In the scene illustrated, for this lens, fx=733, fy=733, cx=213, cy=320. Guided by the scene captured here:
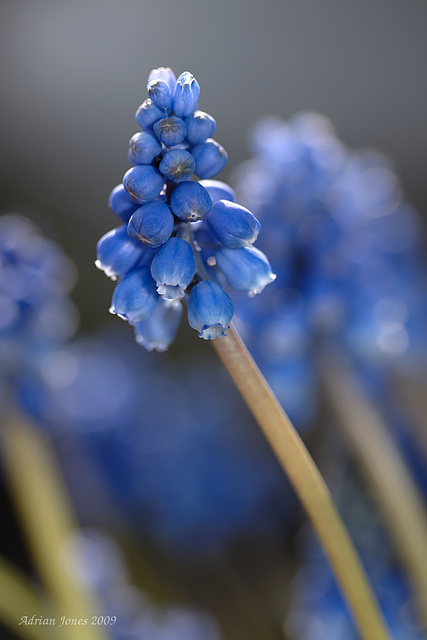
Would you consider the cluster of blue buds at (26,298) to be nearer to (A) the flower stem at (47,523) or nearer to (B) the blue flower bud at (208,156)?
(A) the flower stem at (47,523)

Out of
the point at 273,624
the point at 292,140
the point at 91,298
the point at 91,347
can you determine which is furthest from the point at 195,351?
Answer: the point at 292,140

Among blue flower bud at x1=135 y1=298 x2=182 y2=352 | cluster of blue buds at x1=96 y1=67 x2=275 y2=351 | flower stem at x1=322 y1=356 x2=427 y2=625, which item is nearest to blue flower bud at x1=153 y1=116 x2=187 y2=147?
cluster of blue buds at x1=96 y1=67 x2=275 y2=351

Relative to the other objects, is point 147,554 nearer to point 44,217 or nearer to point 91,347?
point 91,347

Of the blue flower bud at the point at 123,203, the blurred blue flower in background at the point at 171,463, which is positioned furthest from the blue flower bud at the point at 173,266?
the blurred blue flower in background at the point at 171,463

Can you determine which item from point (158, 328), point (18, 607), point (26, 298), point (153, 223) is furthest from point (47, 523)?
point (153, 223)

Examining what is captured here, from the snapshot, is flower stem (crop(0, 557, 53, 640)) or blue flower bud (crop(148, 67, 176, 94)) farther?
flower stem (crop(0, 557, 53, 640))

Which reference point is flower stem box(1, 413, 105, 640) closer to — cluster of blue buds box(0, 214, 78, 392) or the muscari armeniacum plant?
cluster of blue buds box(0, 214, 78, 392)

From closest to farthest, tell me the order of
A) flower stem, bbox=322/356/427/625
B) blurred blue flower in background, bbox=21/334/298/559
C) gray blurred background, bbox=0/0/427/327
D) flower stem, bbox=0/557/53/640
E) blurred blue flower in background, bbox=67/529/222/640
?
1. flower stem, bbox=0/557/53/640
2. flower stem, bbox=322/356/427/625
3. blurred blue flower in background, bbox=67/529/222/640
4. blurred blue flower in background, bbox=21/334/298/559
5. gray blurred background, bbox=0/0/427/327
